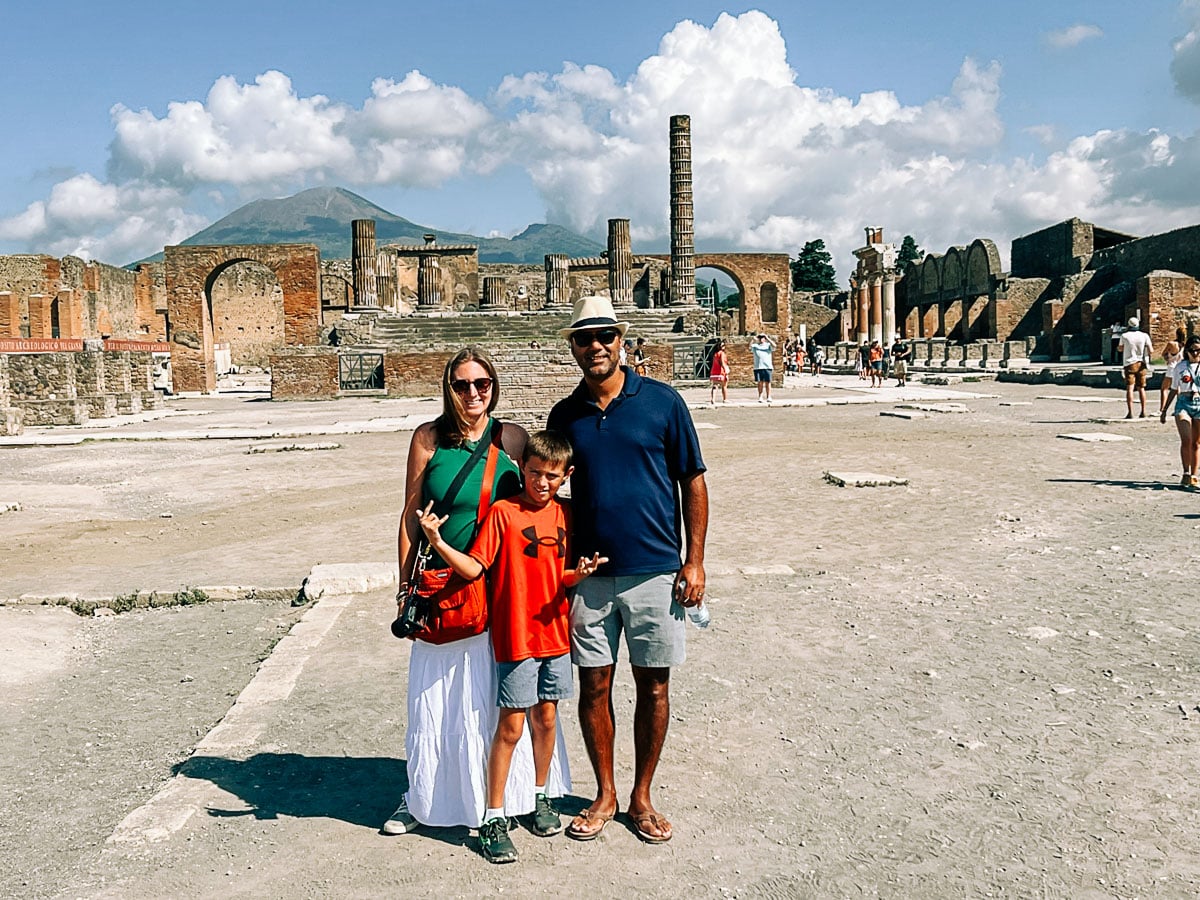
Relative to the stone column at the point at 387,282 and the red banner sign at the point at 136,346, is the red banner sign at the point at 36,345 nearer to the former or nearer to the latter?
the red banner sign at the point at 136,346

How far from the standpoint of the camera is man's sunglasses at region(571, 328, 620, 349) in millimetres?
3184

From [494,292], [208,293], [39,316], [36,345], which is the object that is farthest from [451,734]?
[39,316]

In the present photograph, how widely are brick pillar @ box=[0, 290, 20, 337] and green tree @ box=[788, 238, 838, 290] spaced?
6128 cm

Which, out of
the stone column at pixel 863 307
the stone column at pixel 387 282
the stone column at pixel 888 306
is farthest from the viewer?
the stone column at pixel 863 307

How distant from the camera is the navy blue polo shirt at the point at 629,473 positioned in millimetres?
3123

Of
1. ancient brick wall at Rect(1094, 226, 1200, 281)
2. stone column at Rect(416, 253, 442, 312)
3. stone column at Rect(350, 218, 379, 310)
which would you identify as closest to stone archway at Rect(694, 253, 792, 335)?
ancient brick wall at Rect(1094, 226, 1200, 281)

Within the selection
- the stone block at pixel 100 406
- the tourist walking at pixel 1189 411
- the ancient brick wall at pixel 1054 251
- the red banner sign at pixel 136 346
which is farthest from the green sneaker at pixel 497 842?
the ancient brick wall at pixel 1054 251

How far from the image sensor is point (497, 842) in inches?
117

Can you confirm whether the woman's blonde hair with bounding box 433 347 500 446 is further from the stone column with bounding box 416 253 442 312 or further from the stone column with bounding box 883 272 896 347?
the stone column with bounding box 883 272 896 347

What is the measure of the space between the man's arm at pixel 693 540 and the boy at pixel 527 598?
0.28 metres

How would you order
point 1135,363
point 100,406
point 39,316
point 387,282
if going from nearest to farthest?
point 1135,363 < point 100,406 < point 387,282 < point 39,316

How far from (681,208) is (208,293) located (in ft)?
54.0

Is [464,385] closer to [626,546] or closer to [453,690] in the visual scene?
[626,546]

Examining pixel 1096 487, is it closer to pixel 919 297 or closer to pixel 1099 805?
pixel 1099 805
